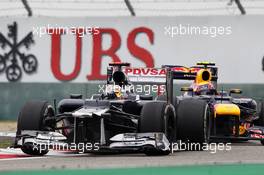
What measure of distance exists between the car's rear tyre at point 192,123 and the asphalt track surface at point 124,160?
0.26m

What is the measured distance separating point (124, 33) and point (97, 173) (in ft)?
45.5

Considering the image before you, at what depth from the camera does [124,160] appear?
1191 centimetres

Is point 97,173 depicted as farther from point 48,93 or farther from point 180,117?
point 48,93

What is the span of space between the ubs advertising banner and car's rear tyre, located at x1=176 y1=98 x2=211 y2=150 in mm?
8210

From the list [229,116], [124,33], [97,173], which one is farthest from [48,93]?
[97,173]

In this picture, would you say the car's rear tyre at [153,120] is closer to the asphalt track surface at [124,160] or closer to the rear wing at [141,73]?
the asphalt track surface at [124,160]

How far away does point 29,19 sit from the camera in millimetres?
23656

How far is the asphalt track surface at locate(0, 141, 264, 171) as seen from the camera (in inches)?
425
